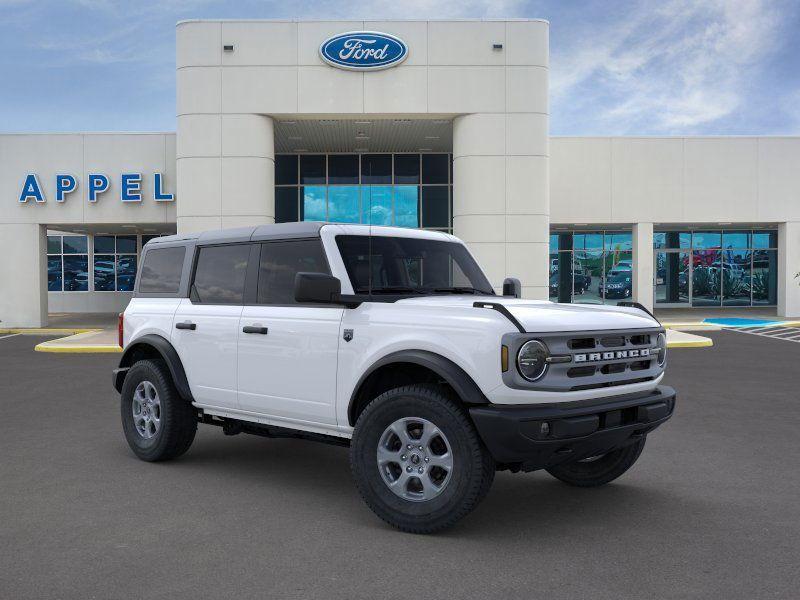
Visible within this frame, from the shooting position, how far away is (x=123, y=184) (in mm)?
24422

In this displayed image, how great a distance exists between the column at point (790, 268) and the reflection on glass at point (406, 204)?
1363cm

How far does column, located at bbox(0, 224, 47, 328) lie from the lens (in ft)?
82.3

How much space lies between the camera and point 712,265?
35.2 meters

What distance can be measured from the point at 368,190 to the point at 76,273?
51.8 feet

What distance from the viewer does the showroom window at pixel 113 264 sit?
33.5 metres

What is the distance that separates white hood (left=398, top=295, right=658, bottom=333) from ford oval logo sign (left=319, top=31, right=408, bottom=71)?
51.9ft

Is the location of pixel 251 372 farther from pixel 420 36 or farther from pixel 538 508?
pixel 420 36

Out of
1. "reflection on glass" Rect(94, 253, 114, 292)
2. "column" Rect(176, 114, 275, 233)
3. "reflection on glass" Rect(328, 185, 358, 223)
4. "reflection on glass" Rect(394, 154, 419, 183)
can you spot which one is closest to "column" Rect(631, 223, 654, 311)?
"reflection on glass" Rect(394, 154, 419, 183)

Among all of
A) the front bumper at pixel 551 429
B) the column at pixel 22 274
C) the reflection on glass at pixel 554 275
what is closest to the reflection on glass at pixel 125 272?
the column at pixel 22 274

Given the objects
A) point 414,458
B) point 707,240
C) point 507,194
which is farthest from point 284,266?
point 707,240

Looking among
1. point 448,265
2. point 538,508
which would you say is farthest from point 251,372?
point 538,508

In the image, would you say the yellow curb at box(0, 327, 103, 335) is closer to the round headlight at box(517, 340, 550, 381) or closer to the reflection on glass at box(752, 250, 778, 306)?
the round headlight at box(517, 340, 550, 381)

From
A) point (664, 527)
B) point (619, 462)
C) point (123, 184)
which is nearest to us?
point (664, 527)

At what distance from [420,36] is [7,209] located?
49.5ft
